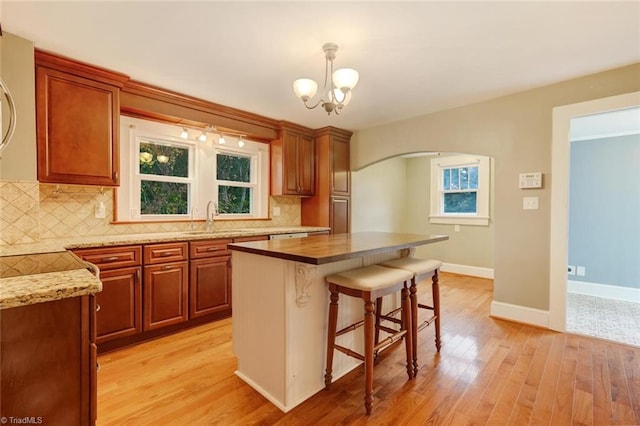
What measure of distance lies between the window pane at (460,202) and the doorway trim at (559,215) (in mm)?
2431

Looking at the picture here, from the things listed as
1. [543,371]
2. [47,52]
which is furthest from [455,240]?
[47,52]

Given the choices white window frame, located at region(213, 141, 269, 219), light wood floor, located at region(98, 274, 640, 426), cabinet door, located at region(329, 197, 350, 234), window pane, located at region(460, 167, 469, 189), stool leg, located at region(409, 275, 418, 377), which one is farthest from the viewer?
window pane, located at region(460, 167, 469, 189)

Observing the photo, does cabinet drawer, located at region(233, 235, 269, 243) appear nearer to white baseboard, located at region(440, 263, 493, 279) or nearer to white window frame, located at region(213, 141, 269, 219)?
white window frame, located at region(213, 141, 269, 219)

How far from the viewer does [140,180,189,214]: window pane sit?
126 inches

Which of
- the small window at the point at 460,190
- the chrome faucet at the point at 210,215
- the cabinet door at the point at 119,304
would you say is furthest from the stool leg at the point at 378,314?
the small window at the point at 460,190

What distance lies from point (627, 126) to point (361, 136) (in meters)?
3.24

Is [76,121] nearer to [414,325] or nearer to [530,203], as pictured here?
[414,325]

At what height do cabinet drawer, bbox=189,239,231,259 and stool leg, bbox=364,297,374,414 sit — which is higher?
cabinet drawer, bbox=189,239,231,259

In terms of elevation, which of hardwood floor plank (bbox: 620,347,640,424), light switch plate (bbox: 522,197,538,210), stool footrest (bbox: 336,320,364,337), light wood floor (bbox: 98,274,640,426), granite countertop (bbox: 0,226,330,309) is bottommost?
light wood floor (bbox: 98,274,640,426)

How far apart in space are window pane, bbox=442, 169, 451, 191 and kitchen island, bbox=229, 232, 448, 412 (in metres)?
4.01

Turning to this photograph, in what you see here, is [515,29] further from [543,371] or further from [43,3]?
[43,3]

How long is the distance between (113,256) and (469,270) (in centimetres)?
525

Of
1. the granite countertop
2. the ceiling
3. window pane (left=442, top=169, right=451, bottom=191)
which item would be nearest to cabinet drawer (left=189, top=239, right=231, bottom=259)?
the granite countertop

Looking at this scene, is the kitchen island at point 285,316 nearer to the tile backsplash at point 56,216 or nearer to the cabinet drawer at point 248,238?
the cabinet drawer at point 248,238
